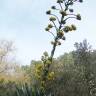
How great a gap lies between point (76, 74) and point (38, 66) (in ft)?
104

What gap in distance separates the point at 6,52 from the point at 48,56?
45.9 m

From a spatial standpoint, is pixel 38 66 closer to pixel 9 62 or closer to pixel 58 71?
pixel 58 71

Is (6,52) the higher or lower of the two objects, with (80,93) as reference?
higher

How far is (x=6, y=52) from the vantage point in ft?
181

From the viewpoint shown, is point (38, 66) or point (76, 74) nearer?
point (38, 66)

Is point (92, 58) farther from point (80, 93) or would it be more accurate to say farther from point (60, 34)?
point (60, 34)

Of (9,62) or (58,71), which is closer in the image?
(58,71)

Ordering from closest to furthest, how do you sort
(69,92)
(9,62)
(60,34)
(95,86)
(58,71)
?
(60,34), (69,92), (95,86), (58,71), (9,62)

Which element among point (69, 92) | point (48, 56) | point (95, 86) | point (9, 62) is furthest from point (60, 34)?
point (9, 62)

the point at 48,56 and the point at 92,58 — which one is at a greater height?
the point at 92,58

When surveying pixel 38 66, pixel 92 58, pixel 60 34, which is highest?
pixel 92 58

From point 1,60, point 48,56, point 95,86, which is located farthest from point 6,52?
point 48,56

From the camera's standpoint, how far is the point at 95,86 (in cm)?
3984

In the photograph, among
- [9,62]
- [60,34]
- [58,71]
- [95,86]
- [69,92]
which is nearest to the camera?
[60,34]
